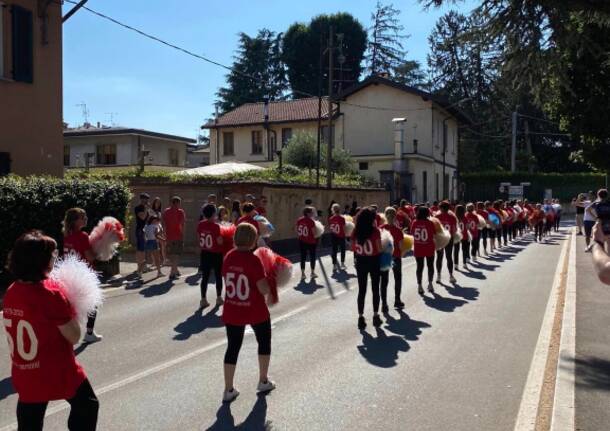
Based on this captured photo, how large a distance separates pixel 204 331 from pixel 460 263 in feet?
35.8

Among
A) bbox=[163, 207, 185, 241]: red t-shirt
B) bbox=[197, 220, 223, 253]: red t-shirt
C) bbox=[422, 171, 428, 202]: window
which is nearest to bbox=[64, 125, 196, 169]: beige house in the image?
bbox=[422, 171, 428, 202]: window

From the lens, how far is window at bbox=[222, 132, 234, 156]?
48.2 meters

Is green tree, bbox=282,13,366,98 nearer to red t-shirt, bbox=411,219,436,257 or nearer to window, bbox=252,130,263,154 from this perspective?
window, bbox=252,130,263,154

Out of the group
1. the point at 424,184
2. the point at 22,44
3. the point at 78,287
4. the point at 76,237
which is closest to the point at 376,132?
the point at 424,184

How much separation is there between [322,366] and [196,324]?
3044 millimetres

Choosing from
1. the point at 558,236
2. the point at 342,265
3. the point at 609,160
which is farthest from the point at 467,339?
the point at 558,236

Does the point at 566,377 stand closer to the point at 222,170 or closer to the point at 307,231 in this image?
the point at 307,231

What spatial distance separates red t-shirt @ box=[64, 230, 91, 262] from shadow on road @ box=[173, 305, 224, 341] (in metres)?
1.72

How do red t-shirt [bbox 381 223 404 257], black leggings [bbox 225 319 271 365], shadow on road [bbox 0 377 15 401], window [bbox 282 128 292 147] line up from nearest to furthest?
black leggings [bbox 225 319 271 365] → shadow on road [bbox 0 377 15 401] → red t-shirt [bbox 381 223 404 257] → window [bbox 282 128 292 147]

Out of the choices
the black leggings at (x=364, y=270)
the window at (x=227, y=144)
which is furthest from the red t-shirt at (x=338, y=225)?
the window at (x=227, y=144)

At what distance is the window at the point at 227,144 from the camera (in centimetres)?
4816

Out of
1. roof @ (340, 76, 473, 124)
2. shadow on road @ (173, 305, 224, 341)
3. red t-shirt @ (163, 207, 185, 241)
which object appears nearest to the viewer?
shadow on road @ (173, 305, 224, 341)

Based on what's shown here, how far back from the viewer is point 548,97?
12312 millimetres

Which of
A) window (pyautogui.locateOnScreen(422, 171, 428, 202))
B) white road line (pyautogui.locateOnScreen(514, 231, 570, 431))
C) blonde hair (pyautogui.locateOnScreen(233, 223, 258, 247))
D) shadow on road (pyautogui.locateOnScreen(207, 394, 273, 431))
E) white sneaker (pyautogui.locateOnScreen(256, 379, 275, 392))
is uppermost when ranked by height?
window (pyautogui.locateOnScreen(422, 171, 428, 202))
